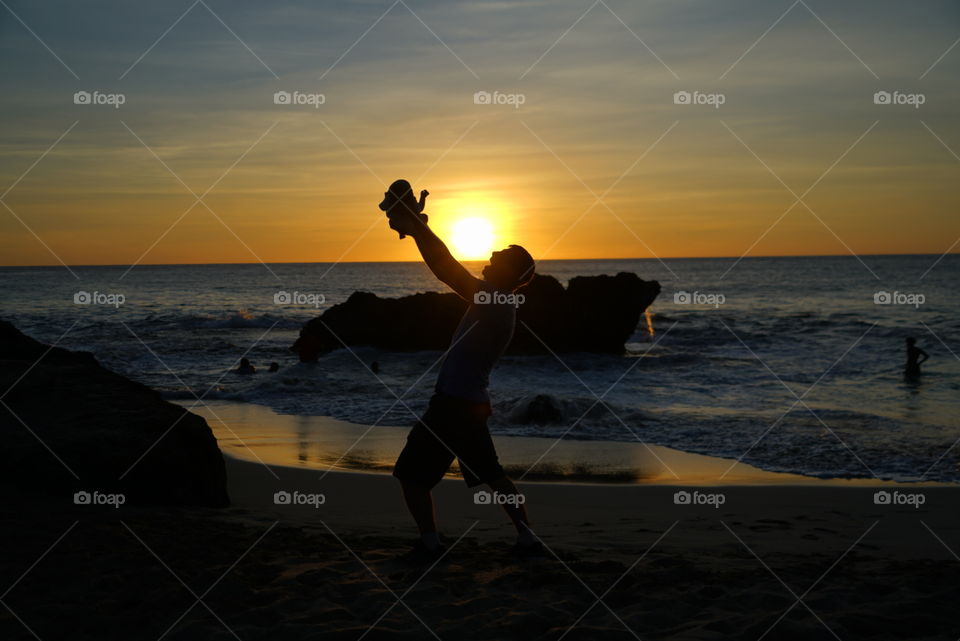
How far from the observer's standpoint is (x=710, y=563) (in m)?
5.49

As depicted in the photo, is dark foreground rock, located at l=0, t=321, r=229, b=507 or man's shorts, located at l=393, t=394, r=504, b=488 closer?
man's shorts, located at l=393, t=394, r=504, b=488

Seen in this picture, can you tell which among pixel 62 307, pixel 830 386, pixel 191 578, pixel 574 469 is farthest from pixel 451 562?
pixel 62 307

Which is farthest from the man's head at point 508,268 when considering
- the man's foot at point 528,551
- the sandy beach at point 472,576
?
the sandy beach at point 472,576

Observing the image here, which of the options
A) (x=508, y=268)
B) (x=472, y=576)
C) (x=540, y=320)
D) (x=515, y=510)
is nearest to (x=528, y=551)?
(x=515, y=510)

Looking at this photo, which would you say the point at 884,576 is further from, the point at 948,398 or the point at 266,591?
the point at 948,398

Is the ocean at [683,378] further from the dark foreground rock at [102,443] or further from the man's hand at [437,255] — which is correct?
the man's hand at [437,255]

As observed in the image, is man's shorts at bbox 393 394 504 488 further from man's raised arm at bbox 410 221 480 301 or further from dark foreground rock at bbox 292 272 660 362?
dark foreground rock at bbox 292 272 660 362

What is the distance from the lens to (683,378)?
2083 cm

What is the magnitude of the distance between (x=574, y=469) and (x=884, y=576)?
5.06 m

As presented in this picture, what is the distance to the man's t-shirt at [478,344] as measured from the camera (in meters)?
5.25

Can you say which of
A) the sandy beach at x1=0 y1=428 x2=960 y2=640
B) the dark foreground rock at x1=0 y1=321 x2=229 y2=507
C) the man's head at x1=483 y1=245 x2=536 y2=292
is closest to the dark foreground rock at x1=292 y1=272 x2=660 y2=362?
the dark foreground rock at x1=0 y1=321 x2=229 y2=507

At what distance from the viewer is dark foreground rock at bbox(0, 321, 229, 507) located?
6.20 meters

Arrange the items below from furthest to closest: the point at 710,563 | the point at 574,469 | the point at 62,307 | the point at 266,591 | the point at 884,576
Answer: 1. the point at 62,307
2. the point at 574,469
3. the point at 710,563
4. the point at 884,576
5. the point at 266,591

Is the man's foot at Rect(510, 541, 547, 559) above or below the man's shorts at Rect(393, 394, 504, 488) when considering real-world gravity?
below
